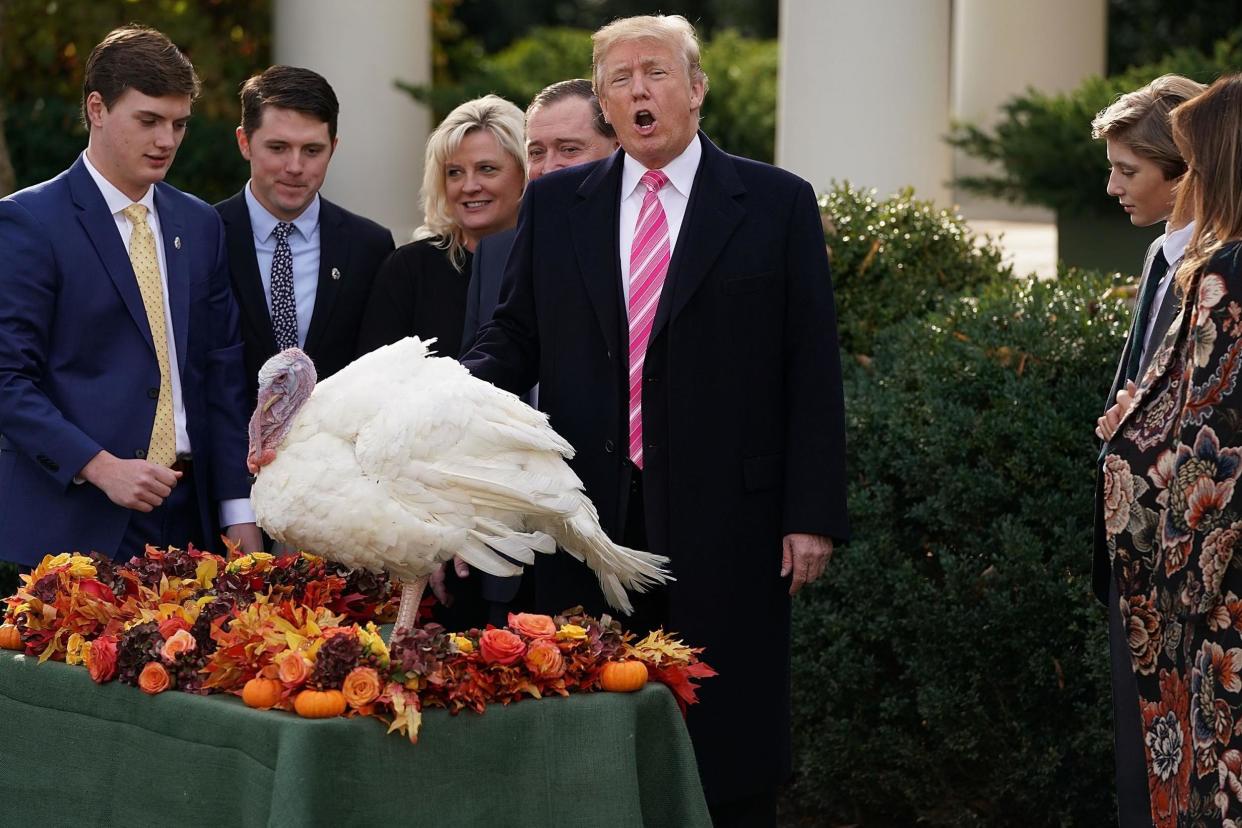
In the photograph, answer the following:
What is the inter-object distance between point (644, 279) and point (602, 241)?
0.48ft

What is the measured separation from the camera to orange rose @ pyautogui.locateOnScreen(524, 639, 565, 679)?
3.44 metres

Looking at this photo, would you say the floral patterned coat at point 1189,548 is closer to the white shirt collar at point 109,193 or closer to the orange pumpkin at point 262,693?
the orange pumpkin at point 262,693

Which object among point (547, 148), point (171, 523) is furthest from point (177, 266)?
→ point (547, 148)

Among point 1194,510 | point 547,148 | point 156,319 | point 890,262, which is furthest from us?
point 890,262

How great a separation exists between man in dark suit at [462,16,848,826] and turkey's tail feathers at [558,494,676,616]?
12 cm

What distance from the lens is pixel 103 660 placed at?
358 cm

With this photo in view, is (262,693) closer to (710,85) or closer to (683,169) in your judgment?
(683,169)

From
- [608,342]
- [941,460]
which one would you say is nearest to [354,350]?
[608,342]

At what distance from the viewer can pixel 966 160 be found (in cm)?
1302

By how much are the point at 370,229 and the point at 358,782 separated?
8.50 ft

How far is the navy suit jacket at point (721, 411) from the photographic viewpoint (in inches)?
163

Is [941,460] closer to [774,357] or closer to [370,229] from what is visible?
[774,357]

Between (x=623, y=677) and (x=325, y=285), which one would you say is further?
(x=325, y=285)

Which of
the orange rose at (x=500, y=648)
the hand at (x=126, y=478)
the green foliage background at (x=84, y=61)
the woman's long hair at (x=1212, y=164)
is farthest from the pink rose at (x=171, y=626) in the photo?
the green foliage background at (x=84, y=61)
